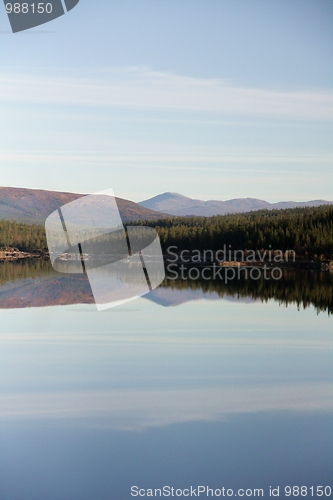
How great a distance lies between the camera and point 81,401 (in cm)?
719

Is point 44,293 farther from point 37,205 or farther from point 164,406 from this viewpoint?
point 37,205

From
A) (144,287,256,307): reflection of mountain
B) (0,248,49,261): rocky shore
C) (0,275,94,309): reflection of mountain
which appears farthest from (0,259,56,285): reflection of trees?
(0,248,49,261): rocky shore

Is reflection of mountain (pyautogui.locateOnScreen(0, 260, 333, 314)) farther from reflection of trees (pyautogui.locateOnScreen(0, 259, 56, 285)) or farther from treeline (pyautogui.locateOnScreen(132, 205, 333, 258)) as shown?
treeline (pyautogui.locateOnScreen(132, 205, 333, 258))

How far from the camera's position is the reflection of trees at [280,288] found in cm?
1694

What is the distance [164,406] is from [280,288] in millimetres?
13934

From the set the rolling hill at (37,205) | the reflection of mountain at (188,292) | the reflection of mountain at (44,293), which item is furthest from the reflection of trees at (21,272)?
the rolling hill at (37,205)

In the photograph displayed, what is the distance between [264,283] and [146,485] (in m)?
17.6

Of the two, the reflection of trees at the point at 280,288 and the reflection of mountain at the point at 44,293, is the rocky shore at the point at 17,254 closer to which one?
the reflection of mountain at the point at 44,293

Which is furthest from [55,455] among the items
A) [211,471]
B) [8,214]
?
[8,214]

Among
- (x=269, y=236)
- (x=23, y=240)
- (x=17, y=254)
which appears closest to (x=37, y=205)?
(x=23, y=240)

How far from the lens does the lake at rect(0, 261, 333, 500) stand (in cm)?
532

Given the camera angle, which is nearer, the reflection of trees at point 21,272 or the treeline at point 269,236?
the reflection of trees at point 21,272

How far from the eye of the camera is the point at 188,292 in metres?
18.8

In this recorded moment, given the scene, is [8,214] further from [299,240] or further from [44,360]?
[44,360]
